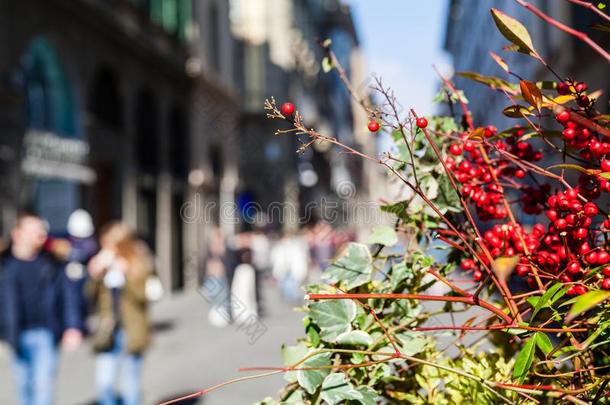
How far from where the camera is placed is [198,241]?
23.7m

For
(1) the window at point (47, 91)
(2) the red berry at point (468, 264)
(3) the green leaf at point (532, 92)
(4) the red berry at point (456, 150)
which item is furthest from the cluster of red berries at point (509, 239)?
(1) the window at point (47, 91)

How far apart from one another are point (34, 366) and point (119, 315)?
32.0 inches

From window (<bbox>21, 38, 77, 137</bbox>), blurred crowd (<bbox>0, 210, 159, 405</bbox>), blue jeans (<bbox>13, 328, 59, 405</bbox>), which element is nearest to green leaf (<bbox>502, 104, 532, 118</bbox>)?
blurred crowd (<bbox>0, 210, 159, 405</bbox>)

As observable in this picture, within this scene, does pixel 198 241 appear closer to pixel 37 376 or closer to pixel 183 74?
pixel 183 74

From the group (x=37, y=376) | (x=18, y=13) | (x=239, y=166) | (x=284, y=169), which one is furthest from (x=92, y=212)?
(x=284, y=169)

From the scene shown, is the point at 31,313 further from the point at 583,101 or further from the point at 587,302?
the point at 587,302

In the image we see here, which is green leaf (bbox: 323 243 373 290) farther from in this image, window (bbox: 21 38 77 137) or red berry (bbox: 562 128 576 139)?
window (bbox: 21 38 77 137)

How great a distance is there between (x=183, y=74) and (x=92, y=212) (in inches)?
293

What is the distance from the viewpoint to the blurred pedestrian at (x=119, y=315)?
6.68 metres

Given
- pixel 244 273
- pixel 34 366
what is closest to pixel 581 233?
pixel 34 366

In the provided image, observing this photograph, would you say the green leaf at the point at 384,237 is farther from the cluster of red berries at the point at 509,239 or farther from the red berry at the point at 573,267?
the red berry at the point at 573,267

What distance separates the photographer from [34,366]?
6312mm

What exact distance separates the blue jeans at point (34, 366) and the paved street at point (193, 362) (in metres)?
1.58

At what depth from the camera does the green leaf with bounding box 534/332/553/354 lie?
1323mm
